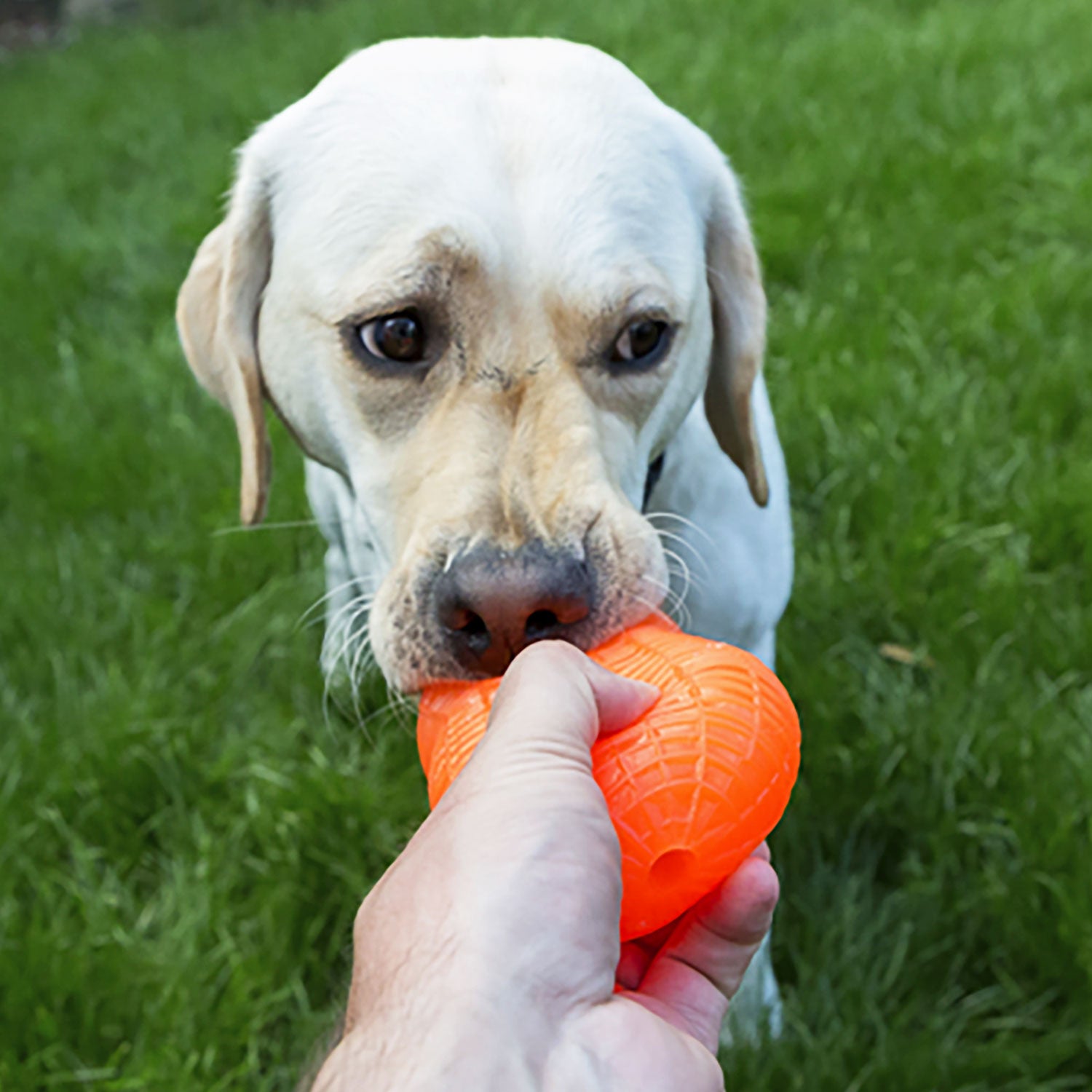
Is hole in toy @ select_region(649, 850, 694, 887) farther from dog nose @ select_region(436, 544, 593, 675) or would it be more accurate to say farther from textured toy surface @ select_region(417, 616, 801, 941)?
dog nose @ select_region(436, 544, 593, 675)

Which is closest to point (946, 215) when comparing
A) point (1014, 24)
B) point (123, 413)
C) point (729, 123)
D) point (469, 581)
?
point (729, 123)

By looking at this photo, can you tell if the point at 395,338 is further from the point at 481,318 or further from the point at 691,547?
the point at 691,547

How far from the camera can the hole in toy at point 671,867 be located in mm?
1498

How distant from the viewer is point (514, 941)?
1.24m

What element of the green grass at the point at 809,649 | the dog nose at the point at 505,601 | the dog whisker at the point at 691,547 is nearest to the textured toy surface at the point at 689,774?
the dog nose at the point at 505,601

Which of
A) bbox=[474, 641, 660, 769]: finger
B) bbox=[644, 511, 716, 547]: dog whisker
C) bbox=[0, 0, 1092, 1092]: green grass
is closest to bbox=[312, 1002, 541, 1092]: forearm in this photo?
bbox=[474, 641, 660, 769]: finger

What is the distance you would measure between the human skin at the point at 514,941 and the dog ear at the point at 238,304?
1214 mm

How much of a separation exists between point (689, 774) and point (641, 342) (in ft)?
3.04

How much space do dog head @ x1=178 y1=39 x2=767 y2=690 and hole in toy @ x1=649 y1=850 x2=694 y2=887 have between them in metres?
0.39

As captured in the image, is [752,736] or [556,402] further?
[556,402]

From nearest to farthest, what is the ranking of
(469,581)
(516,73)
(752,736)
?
(752,736) < (469,581) < (516,73)

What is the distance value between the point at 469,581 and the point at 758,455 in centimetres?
90

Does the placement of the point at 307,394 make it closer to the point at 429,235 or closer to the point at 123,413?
the point at 429,235

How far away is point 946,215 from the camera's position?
4680mm
